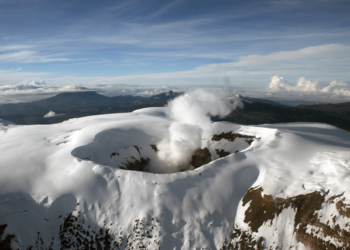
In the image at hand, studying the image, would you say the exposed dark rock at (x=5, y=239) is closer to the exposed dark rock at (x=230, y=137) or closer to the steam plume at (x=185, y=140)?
the steam plume at (x=185, y=140)

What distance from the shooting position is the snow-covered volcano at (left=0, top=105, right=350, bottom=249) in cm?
1819

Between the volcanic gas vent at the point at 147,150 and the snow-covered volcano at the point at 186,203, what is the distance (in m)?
6.68

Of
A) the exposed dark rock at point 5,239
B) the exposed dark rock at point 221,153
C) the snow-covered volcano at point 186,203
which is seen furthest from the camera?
the exposed dark rock at point 221,153

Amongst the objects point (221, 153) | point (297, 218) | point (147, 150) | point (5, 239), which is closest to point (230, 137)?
point (221, 153)

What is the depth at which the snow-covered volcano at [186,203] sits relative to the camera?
59.7 ft

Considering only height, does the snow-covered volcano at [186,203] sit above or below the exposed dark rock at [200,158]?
above

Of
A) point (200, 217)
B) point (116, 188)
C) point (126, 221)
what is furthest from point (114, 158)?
point (200, 217)

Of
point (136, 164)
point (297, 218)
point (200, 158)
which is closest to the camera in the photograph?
point (297, 218)

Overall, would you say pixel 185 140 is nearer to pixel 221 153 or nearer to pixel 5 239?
pixel 221 153

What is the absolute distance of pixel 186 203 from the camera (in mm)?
21844

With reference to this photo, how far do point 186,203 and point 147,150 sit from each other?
66.8ft

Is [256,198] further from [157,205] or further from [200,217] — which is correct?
[157,205]

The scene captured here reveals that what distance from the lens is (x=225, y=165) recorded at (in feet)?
85.8

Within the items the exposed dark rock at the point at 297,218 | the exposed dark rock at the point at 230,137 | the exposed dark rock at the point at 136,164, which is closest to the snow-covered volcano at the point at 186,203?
the exposed dark rock at the point at 297,218
